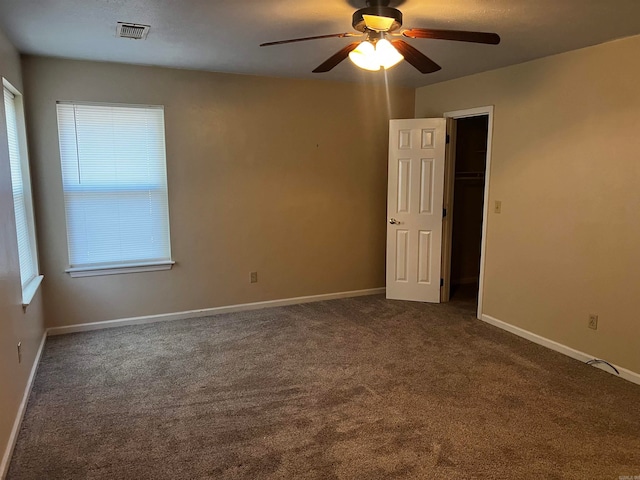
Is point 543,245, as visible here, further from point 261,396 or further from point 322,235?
point 261,396

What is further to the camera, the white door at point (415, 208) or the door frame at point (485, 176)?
the white door at point (415, 208)

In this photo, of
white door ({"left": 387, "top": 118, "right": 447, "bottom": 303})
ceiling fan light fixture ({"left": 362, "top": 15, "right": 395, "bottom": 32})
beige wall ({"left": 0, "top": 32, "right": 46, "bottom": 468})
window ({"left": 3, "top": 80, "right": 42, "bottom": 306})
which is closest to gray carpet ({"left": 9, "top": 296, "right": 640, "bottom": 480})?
beige wall ({"left": 0, "top": 32, "right": 46, "bottom": 468})

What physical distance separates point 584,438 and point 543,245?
5.70 feet

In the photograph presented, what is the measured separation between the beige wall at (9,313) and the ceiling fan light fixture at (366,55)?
2187 mm

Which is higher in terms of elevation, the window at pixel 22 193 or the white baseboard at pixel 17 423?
the window at pixel 22 193

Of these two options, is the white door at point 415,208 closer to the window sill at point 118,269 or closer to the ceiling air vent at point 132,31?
the window sill at point 118,269

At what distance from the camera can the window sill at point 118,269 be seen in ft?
13.4

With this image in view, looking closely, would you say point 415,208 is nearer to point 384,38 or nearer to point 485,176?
point 485,176

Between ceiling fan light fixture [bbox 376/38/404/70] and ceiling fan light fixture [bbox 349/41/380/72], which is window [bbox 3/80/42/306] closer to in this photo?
ceiling fan light fixture [bbox 349/41/380/72]

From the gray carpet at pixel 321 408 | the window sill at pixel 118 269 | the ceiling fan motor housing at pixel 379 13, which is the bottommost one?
the gray carpet at pixel 321 408

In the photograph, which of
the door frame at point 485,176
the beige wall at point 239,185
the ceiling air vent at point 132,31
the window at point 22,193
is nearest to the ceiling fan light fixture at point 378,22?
the ceiling air vent at point 132,31

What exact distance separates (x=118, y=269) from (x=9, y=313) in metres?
1.61

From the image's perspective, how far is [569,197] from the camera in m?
3.55

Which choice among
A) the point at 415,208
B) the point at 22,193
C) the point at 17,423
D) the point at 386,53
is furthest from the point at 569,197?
the point at 22,193
